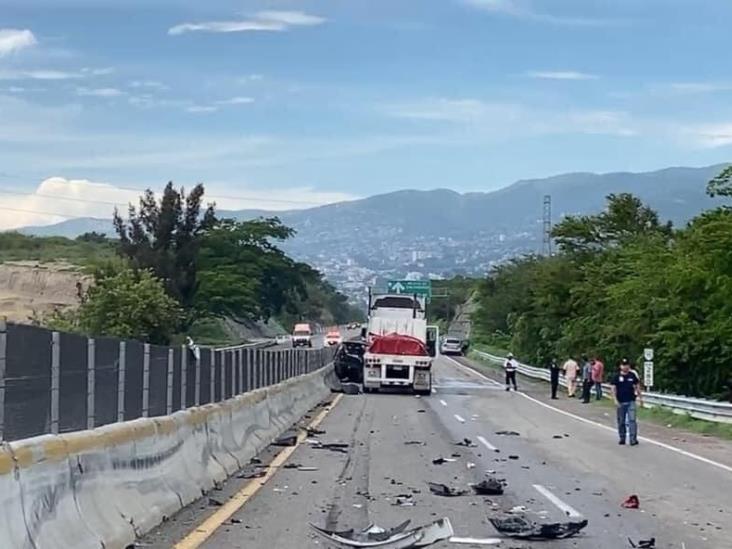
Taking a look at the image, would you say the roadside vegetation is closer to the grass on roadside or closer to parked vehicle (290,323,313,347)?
parked vehicle (290,323,313,347)

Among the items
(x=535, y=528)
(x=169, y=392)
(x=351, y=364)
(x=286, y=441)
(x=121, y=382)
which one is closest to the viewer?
(x=535, y=528)

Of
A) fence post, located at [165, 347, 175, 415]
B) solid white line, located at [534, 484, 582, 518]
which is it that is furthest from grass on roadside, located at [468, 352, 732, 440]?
fence post, located at [165, 347, 175, 415]

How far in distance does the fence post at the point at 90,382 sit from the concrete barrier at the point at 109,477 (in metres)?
0.43

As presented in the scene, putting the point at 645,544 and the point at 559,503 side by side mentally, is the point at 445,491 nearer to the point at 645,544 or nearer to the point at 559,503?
the point at 559,503

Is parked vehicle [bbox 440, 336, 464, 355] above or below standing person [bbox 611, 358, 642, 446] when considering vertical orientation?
below

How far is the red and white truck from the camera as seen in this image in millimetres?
48719

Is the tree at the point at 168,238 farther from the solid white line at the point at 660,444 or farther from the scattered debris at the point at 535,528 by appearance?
the scattered debris at the point at 535,528

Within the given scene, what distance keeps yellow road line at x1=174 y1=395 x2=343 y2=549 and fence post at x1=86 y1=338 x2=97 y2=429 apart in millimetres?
1373

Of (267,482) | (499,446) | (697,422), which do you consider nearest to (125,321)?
(697,422)

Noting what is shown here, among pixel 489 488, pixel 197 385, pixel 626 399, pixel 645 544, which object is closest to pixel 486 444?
pixel 626 399

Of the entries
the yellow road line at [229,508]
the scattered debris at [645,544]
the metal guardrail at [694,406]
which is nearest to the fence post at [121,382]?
the yellow road line at [229,508]

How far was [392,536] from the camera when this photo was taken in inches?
453

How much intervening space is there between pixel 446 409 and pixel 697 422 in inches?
349

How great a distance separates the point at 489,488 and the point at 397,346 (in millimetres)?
32190
